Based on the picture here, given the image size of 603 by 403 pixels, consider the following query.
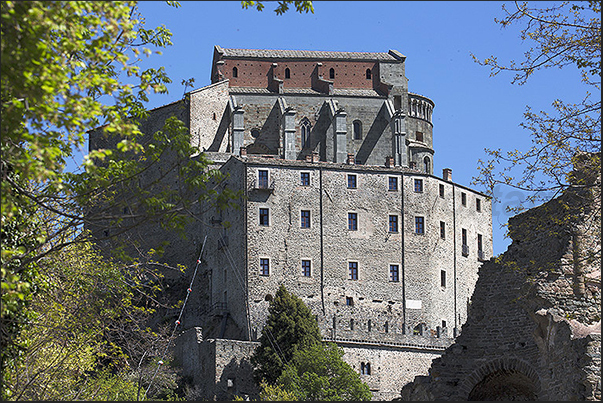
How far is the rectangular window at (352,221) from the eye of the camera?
2869 inches

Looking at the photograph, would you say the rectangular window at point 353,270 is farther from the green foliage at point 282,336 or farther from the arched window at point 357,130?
the arched window at point 357,130

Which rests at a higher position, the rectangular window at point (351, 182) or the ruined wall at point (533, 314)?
the rectangular window at point (351, 182)

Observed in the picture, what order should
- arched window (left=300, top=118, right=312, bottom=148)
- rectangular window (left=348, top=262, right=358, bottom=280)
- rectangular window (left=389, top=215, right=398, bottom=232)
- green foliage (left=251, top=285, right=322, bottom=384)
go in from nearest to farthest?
green foliage (left=251, top=285, right=322, bottom=384) < rectangular window (left=348, top=262, right=358, bottom=280) < rectangular window (left=389, top=215, right=398, bottom=232) < arched window (left=300, top=118, right=312, bottom=148)

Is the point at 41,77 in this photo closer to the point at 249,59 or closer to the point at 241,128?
the point at 241,128

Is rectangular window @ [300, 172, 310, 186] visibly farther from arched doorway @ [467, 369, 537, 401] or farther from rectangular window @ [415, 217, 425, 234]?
arched doorway @ [467, 369, 537, 401]

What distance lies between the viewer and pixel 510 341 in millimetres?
24078

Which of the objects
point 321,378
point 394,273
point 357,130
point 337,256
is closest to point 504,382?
point 321,378

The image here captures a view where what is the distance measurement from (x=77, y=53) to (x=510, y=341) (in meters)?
10.6

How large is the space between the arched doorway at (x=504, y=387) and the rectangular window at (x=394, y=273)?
47.6 m

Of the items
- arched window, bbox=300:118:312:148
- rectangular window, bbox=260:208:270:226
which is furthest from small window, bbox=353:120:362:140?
rectangular window, bbox=260:208:270:226

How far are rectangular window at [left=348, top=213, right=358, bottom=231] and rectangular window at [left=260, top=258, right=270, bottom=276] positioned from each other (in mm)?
5925

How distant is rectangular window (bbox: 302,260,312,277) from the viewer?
232ft

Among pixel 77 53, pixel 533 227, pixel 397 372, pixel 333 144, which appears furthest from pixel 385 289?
pixel 77 53

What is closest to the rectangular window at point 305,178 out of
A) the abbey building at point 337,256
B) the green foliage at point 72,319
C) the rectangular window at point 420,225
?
the abbey building at point 337,256
